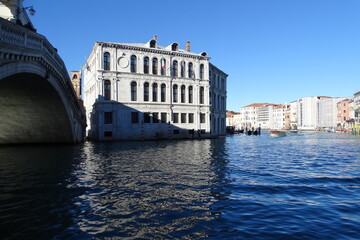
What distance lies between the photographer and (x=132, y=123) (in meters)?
38.1

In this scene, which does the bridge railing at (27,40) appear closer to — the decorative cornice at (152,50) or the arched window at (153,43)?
the decorative cornice at (152,50)

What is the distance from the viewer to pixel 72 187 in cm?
923

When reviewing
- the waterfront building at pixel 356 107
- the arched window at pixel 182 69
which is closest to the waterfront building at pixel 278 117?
the waterfront building at pixel 356 107

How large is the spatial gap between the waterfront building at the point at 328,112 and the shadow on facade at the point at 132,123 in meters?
91.1

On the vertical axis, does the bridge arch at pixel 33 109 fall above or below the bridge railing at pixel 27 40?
below

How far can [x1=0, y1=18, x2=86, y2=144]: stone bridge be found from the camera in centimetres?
1376

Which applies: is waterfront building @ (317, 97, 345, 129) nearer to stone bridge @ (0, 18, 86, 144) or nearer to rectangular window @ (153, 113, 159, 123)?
rectangular window @ (153, 113, 159, 123)

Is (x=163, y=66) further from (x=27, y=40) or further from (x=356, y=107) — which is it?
(x=356, y=107)

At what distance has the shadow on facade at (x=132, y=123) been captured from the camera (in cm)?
3662

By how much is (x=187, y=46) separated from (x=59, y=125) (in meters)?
26.9

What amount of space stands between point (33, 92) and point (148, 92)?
1894 centimetres

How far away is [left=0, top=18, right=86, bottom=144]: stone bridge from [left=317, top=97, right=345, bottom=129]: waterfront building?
354 feet

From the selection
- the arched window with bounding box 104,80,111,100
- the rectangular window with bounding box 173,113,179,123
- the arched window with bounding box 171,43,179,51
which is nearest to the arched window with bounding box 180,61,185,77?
the arched window with bounding box 171,43,179,51

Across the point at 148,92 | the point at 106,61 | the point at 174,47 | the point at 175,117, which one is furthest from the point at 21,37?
the point at 174,47
